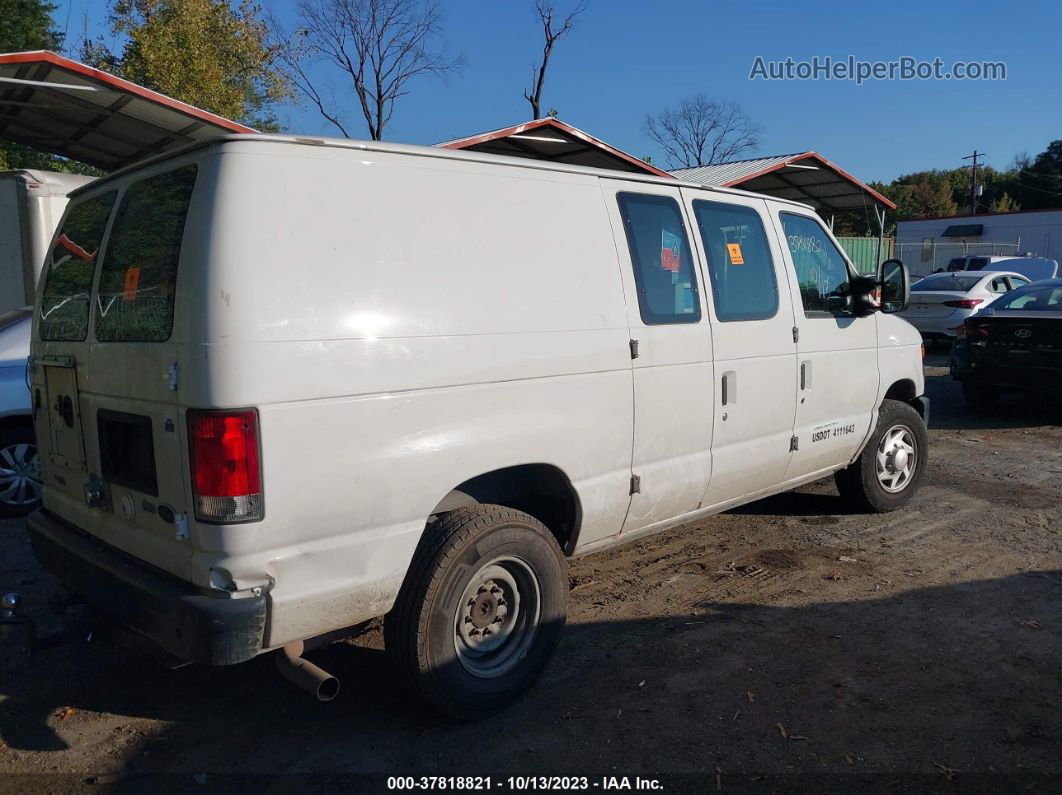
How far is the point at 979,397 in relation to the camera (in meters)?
10.4

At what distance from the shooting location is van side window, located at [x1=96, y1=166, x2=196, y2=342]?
3.03 metres

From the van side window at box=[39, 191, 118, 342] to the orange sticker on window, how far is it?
369mm

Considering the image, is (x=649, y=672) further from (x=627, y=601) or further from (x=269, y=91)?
(x=269, y=91)

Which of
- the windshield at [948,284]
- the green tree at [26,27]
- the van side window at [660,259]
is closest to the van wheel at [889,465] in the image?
the van side window at [660,259]

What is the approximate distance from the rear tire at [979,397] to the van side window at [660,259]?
727 cm

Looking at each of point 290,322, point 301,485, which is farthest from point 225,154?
point 301,485

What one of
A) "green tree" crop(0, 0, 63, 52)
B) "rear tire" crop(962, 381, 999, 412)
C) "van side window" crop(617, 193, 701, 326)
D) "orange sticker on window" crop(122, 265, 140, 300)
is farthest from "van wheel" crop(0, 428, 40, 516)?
"green tree" crop(0, 0, 63, 52)

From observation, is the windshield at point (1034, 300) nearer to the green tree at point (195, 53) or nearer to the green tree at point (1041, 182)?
the green tree at point (195, 53)

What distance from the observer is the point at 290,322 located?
2.91m

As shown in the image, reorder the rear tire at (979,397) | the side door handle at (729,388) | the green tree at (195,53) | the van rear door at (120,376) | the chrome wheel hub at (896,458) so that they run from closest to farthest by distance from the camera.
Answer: the van rear door at (120,376), the side door handle at (729,388), the chrome wheel hub at (896,458), the rear tire at (979,397), the green tree at (195,53)

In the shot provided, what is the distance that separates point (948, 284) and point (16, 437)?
1520 centimetres

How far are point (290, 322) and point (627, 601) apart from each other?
8.89 ft

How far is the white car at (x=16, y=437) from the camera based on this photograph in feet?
20.9

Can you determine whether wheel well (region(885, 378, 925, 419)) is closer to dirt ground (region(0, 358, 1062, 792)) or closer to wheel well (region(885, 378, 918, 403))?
wheel well (region(885, 378, 918, 403))
